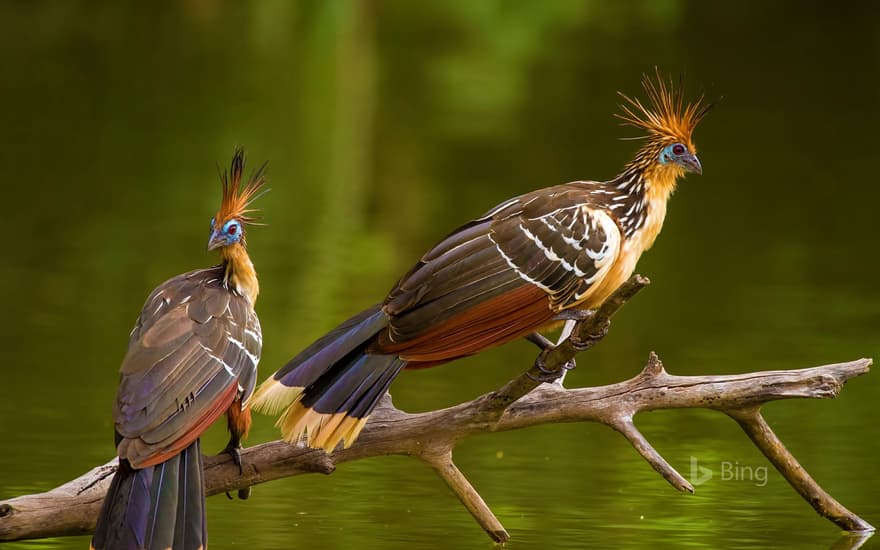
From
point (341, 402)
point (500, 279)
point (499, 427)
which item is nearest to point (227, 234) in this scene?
point (341, 402)

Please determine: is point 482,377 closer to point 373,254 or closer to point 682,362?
point 682,362

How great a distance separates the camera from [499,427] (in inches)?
211

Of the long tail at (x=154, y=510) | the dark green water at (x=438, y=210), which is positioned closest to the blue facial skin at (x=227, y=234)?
the long tail at (x=154, y=510)

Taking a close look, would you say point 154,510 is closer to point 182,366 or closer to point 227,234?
point 182,366

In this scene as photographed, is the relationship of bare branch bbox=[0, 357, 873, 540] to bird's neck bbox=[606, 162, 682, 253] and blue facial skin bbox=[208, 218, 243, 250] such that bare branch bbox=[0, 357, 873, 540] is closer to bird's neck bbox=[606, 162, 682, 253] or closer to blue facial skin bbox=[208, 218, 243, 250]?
bird's neck bbox=[606, 162, 682, 253]

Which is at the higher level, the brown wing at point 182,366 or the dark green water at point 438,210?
the dark green water at point 438,210

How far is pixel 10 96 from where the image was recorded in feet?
62.8

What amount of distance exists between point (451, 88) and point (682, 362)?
12687 millimetres

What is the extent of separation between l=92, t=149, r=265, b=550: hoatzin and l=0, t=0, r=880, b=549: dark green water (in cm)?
102

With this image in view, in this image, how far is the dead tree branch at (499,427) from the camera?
516 cm

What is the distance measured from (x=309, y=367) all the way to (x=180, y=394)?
1.35 feet

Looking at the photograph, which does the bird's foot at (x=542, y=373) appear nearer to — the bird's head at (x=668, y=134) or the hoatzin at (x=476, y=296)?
the hoatzin at (x=476, y=296)

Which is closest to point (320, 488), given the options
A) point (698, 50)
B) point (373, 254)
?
point (373, 254)

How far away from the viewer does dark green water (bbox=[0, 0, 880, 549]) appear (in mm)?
6840
